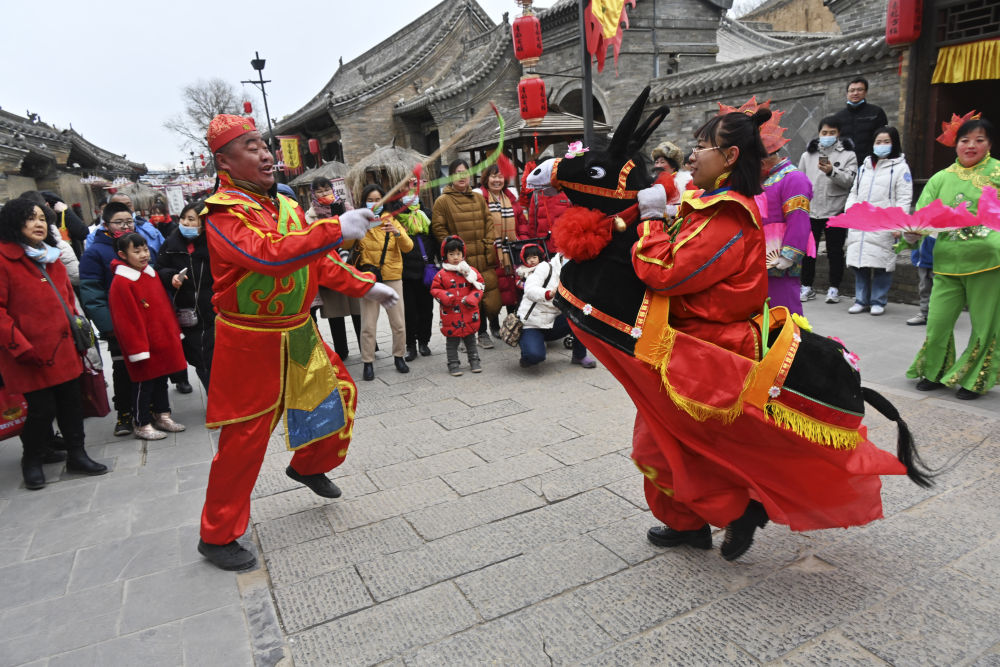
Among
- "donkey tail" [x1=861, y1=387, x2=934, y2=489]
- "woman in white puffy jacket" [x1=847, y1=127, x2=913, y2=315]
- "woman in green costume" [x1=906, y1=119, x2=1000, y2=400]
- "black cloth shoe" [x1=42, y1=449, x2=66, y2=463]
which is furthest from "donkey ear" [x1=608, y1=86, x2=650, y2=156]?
"woman in white puffy jacket" [x1=847, y1=127, x2=913, y2=315]

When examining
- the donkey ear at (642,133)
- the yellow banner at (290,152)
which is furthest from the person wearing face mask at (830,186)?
the yellow banner at (290,152)

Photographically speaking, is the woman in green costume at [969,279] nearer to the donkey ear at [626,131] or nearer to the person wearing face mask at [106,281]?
the donkey ear at [626,131]

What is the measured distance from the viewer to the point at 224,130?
267cm

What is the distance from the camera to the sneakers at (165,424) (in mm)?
4801

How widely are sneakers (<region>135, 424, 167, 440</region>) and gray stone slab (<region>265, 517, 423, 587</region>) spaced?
2299 millimetres

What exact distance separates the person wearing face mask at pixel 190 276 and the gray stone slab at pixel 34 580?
206 cm

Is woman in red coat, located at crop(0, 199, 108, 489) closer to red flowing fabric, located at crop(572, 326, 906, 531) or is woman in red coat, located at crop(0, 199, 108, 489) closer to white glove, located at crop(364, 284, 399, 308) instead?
white glove, located at crop(364, 284, 399, 308)

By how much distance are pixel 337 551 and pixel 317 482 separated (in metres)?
0.48

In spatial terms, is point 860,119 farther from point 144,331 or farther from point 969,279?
point 144,331

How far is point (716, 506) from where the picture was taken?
2.32 m

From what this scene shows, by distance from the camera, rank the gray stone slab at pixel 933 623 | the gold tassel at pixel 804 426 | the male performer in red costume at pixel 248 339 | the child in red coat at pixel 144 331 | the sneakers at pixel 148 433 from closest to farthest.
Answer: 1. the gray stone slab at pixel 933 623
2. the gold tassel at pixel 804 426
3. the male performer in red costume at pixel 248 339
4. the child in red coat at pixel 144 331
5. the sneakers at pixel 148 433

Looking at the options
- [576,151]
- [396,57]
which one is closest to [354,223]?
[576,151]

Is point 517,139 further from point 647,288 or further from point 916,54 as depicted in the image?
point 647,288

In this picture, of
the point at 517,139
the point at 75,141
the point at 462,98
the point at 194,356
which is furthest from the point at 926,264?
the point at 75,141
